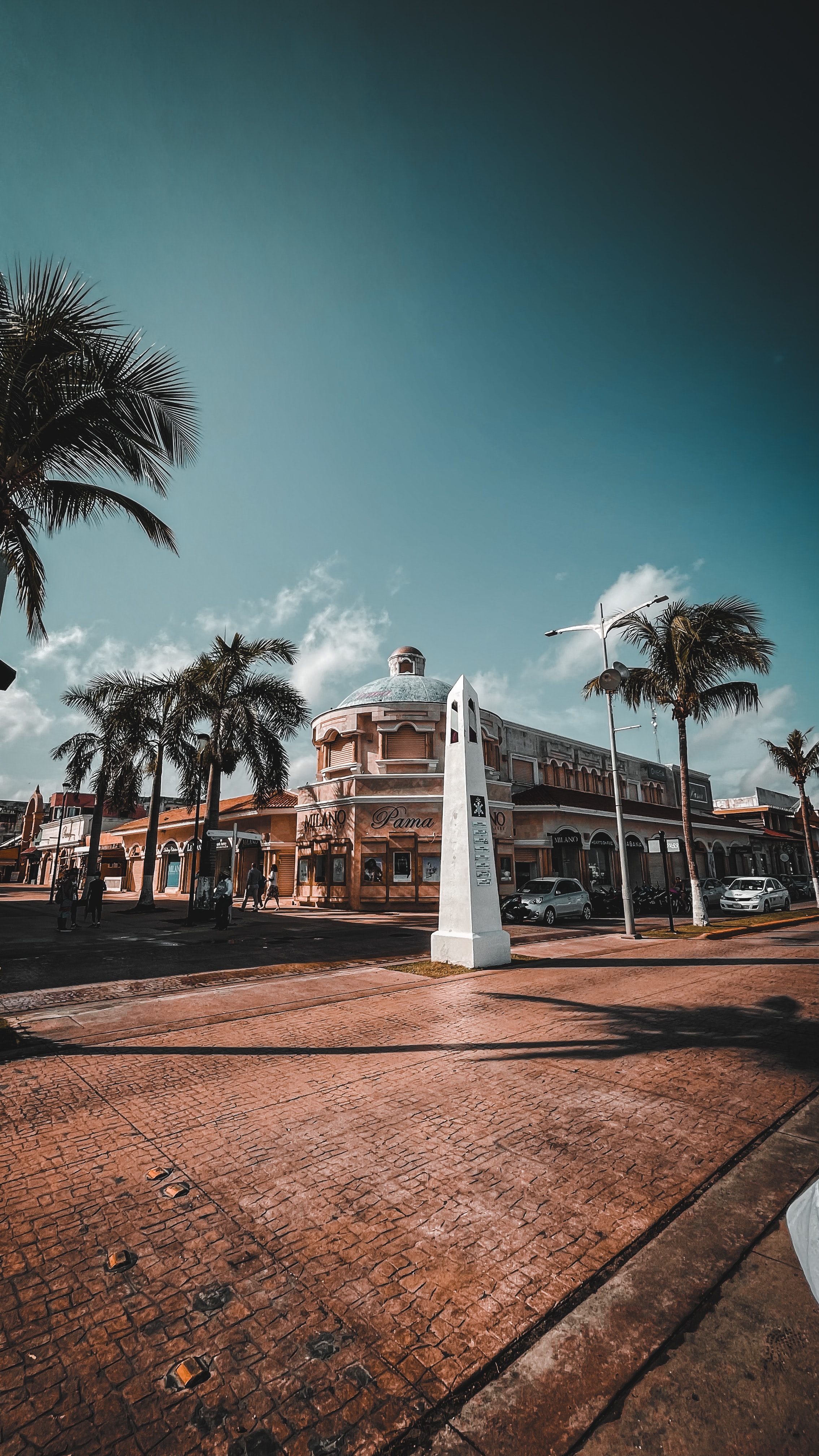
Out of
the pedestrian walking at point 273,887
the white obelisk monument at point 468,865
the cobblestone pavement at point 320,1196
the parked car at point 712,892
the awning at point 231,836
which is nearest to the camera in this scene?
the cobblestone pavement at point 320,1196

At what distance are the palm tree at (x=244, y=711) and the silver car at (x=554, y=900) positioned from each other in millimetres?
10767

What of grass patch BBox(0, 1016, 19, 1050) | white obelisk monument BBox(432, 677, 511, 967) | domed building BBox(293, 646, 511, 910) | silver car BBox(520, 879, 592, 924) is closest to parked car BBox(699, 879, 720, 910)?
silver car BBox(520, 879, 592, 924)

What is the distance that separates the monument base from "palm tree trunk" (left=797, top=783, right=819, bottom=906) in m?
26.5

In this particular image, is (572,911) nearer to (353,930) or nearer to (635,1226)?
(353,930)

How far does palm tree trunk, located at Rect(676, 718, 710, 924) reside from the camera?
20156 millimetres

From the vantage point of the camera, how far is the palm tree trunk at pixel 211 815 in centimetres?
2344

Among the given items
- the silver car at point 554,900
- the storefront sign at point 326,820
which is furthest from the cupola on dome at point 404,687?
the silver car at point 554,900

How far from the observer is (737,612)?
1997 cm

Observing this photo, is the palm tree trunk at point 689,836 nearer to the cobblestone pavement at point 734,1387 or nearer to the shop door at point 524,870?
the shop door at point 524,870

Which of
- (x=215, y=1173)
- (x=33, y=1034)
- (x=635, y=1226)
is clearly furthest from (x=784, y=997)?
(x=33, y=1034)

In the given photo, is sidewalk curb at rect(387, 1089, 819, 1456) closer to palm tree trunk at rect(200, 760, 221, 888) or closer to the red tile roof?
palm tree trunk at rect(200, 760, 221, 888)

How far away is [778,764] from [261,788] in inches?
1179

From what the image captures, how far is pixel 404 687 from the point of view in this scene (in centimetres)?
3469

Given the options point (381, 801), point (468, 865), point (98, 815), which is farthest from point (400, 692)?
point (468, 865)
